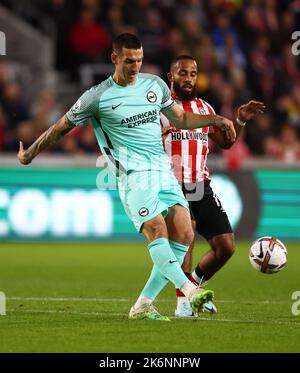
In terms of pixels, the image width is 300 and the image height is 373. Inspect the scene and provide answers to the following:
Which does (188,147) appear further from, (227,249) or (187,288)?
(187,288)

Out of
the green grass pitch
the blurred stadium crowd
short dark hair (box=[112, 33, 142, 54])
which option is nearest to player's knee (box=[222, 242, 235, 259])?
the green grass pitch

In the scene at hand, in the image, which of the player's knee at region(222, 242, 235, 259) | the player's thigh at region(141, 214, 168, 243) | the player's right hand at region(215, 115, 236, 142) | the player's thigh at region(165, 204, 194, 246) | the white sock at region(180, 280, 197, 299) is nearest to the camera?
the white sock at region(180, 280, 197, 299)

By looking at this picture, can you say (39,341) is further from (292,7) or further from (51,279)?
(292,7)

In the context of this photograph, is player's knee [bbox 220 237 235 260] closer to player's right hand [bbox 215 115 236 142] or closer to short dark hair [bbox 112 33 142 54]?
player's right hand [bbox 215 115 236 142]

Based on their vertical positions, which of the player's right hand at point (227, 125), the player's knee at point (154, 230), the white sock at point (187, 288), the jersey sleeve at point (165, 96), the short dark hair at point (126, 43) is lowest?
the white sock at point (187, 288)

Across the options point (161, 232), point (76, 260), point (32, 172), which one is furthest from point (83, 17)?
point (161, 232)

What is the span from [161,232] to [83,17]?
40.6ft

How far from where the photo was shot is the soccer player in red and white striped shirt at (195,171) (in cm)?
1016

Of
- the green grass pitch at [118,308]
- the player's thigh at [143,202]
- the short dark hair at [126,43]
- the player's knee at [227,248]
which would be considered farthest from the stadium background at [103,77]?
the short dark hair at [126,43]

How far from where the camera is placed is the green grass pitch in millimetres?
7773

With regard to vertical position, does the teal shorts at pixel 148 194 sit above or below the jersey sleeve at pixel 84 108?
below

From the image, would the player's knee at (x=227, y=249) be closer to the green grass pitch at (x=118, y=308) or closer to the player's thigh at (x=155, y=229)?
the green grass pitch at (x=118, y=308)

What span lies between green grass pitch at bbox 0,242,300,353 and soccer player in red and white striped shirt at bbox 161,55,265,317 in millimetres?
492

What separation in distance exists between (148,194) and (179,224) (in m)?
0.44
